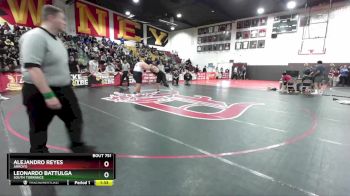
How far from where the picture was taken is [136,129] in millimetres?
3564

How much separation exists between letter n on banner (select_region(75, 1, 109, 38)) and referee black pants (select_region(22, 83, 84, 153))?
17180 mm

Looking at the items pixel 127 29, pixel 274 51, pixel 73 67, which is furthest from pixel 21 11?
pixel 274 51

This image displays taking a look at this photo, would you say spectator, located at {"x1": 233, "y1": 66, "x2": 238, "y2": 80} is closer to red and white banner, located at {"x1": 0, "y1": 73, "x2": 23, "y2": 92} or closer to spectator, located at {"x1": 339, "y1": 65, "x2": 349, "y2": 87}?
spectator, located at {"x1": 339, "y1": 65, "x2": 349, "y2": 87}

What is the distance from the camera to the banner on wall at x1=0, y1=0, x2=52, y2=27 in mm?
12555

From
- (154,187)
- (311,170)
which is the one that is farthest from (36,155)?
(311,170)

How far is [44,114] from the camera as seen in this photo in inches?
69.0

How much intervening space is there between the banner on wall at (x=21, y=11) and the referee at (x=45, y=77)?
14819mm

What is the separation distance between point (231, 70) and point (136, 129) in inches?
779

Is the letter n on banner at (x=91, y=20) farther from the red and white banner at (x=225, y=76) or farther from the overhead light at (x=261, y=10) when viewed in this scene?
the overhead light at (x=261, y=10)

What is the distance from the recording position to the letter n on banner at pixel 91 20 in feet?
53.8
